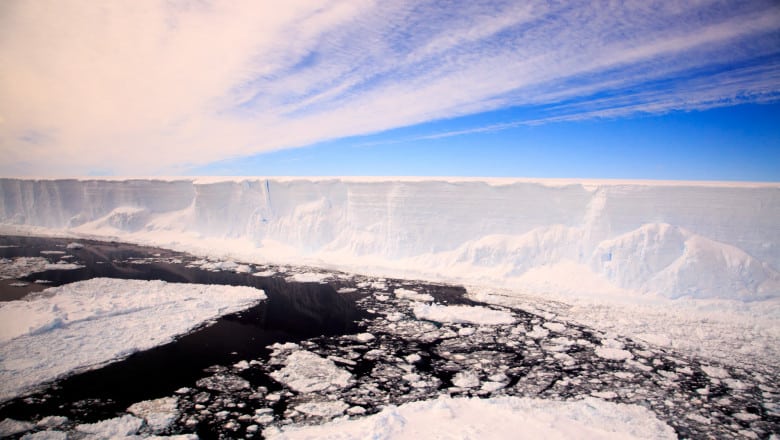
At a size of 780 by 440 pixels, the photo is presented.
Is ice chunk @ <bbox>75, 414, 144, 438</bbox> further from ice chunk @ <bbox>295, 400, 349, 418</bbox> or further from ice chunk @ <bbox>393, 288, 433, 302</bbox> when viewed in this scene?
ice chunk @ <bbox>393, 288, 433, 302</bbox>

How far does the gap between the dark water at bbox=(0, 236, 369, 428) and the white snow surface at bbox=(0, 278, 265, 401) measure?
43 cm

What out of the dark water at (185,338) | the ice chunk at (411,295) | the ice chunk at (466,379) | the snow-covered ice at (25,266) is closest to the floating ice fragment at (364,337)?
the dark water at (185,338)

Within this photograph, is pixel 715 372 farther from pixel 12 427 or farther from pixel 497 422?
pixel 12 427

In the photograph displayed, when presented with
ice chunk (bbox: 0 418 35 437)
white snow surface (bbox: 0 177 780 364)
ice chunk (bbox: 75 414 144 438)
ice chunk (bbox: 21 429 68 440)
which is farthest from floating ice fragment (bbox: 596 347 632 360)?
ice chunk (bbox: 0 418 35 437)

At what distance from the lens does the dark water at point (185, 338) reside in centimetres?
506

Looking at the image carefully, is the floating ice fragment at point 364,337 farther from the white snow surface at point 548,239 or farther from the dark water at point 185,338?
the white snow surface at point 548,239

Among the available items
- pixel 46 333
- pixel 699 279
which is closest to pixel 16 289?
pixel 46 333

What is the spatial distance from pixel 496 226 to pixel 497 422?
9.45m

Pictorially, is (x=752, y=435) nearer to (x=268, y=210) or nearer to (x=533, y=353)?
(x=533, y=353)

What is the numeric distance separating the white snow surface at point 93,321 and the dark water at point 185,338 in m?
0.43

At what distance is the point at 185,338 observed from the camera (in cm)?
736

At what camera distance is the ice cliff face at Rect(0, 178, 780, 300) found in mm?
9945

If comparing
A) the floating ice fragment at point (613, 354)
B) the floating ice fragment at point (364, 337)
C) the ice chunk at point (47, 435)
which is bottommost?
the ice chunk at point (47, 435)

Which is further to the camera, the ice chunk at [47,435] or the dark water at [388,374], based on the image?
the dark water at [388,374]
